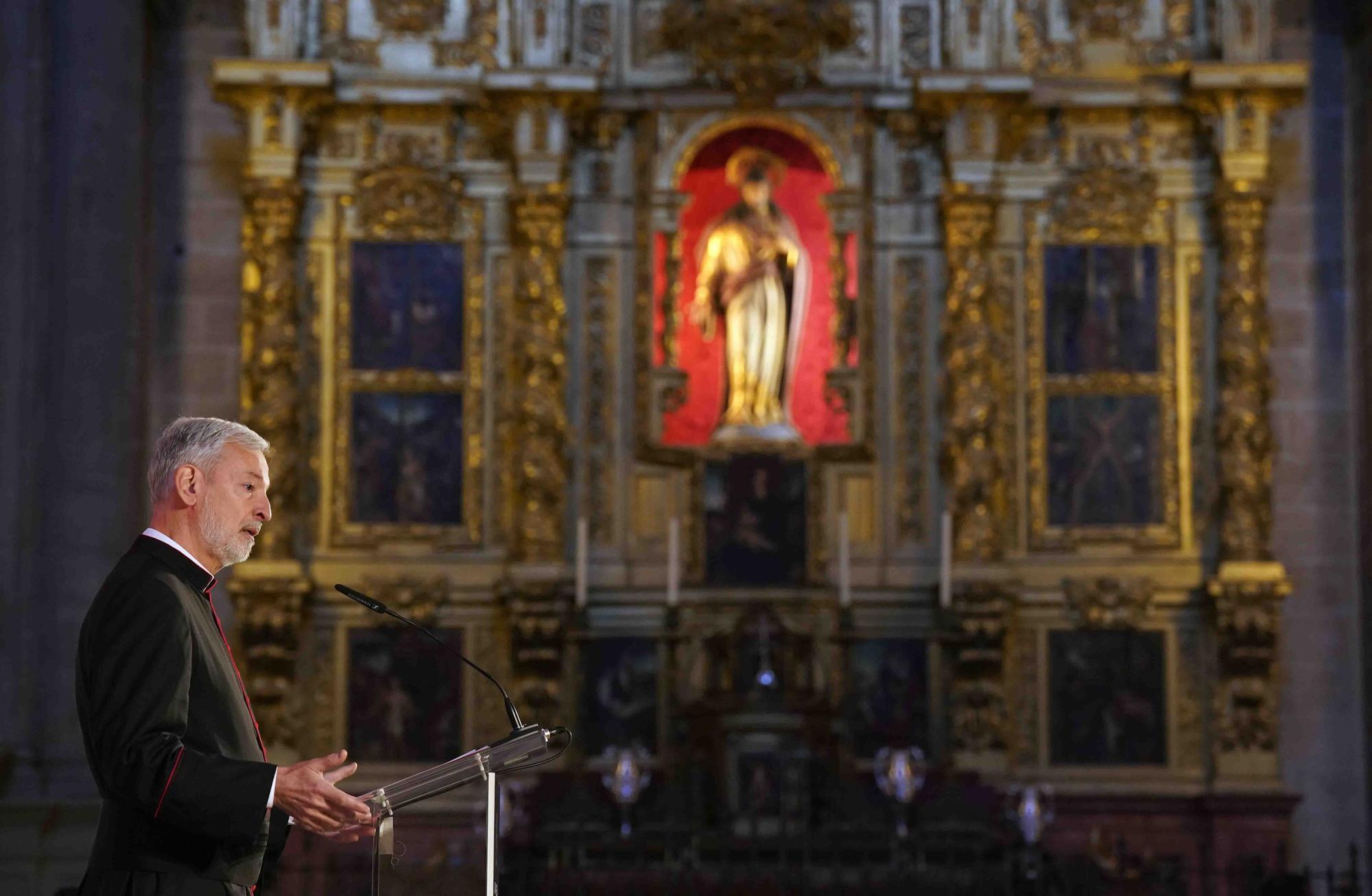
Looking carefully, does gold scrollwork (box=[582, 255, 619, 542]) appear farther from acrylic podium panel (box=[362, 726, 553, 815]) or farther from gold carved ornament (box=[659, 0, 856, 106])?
acrylic podium panel (box=[362, 726, 553, 815])

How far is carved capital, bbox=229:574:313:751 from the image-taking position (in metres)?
13.9

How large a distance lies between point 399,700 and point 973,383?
4804 millimetres

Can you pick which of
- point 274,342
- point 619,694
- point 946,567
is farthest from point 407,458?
point 946,567

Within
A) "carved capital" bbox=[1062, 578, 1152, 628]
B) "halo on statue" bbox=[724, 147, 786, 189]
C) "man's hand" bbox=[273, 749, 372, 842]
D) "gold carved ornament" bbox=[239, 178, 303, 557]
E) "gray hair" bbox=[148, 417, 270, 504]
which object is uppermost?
"halo on statue" bbox=[724, 147, 786, 189]

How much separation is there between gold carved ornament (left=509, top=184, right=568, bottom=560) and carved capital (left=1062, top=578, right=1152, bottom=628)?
12.6 feet

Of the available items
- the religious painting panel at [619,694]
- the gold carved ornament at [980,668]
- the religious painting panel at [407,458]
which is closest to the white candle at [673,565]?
the religious painting panel at [619,694]

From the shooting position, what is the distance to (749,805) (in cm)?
1230

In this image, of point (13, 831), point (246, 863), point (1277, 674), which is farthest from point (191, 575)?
point (1277, 674)

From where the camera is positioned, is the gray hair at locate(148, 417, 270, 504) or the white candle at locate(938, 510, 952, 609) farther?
the white candle at locate(938, 510, 952, 609)

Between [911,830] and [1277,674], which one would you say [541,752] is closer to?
[911,830]

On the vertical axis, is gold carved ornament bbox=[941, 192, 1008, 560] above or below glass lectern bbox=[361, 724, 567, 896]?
above

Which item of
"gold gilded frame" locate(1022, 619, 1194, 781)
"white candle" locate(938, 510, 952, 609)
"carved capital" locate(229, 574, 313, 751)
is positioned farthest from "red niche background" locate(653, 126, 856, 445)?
"carved capital" locate(229, 574, 313, 751)

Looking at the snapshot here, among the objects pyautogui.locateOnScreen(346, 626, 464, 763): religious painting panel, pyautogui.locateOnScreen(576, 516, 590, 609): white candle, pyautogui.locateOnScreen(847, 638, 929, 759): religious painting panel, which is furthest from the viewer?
pyautogui.locateOnScreen(346, 626, 464, 763): religious painting panel

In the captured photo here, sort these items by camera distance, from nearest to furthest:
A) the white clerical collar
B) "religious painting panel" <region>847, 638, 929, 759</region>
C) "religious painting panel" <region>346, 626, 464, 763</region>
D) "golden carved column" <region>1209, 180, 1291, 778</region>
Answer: the white clerical collar, "golden carved column" <region>1209, 180, 1291, 778</region>, "religious painting panel" <region>847, 638, 929, 759</region>, "religious painting panel" <region>346, 626, 464, 763</region>
